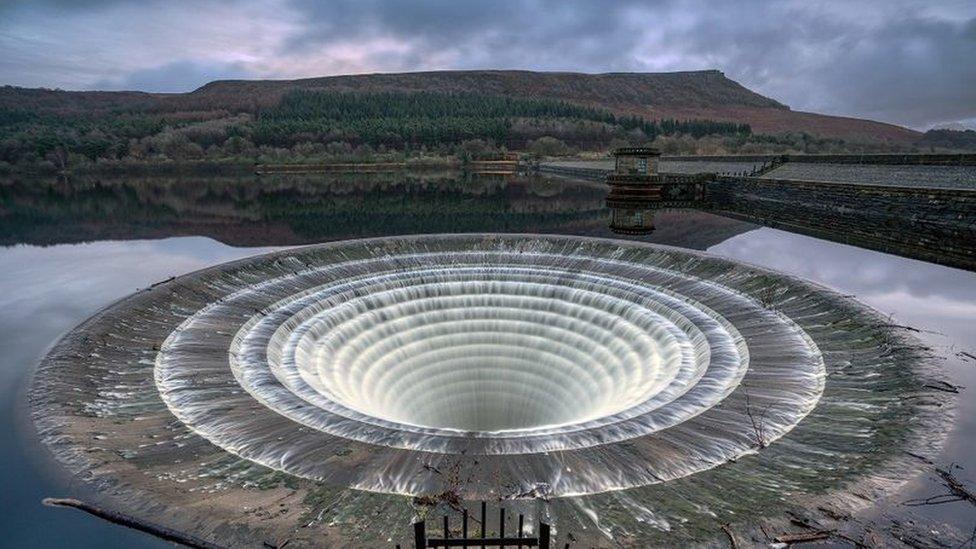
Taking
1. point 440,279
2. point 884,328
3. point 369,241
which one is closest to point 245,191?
point 369,241

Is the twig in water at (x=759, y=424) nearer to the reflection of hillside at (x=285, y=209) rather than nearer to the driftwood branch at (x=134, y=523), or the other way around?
the driftwood branch at (x=134, y=523)

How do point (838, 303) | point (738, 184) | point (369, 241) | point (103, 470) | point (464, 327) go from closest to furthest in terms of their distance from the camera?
point (103, 470), point (838, 303), point (464, 327), point (369, 241), point (738, 184)

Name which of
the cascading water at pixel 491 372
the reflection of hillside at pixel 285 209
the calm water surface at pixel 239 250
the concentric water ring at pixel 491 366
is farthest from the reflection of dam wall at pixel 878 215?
the reflection of hillside at pixel 285 209

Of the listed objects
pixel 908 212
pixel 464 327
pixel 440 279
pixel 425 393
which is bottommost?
pixel 425 393

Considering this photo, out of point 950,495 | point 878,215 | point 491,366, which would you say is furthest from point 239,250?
point 878,215

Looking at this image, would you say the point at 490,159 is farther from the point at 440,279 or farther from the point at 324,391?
the point at 324,391

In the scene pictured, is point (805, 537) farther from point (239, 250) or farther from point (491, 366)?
point (239, 250)

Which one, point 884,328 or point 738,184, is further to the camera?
point 738,184

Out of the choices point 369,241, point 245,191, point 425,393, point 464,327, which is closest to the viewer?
point 425,393
